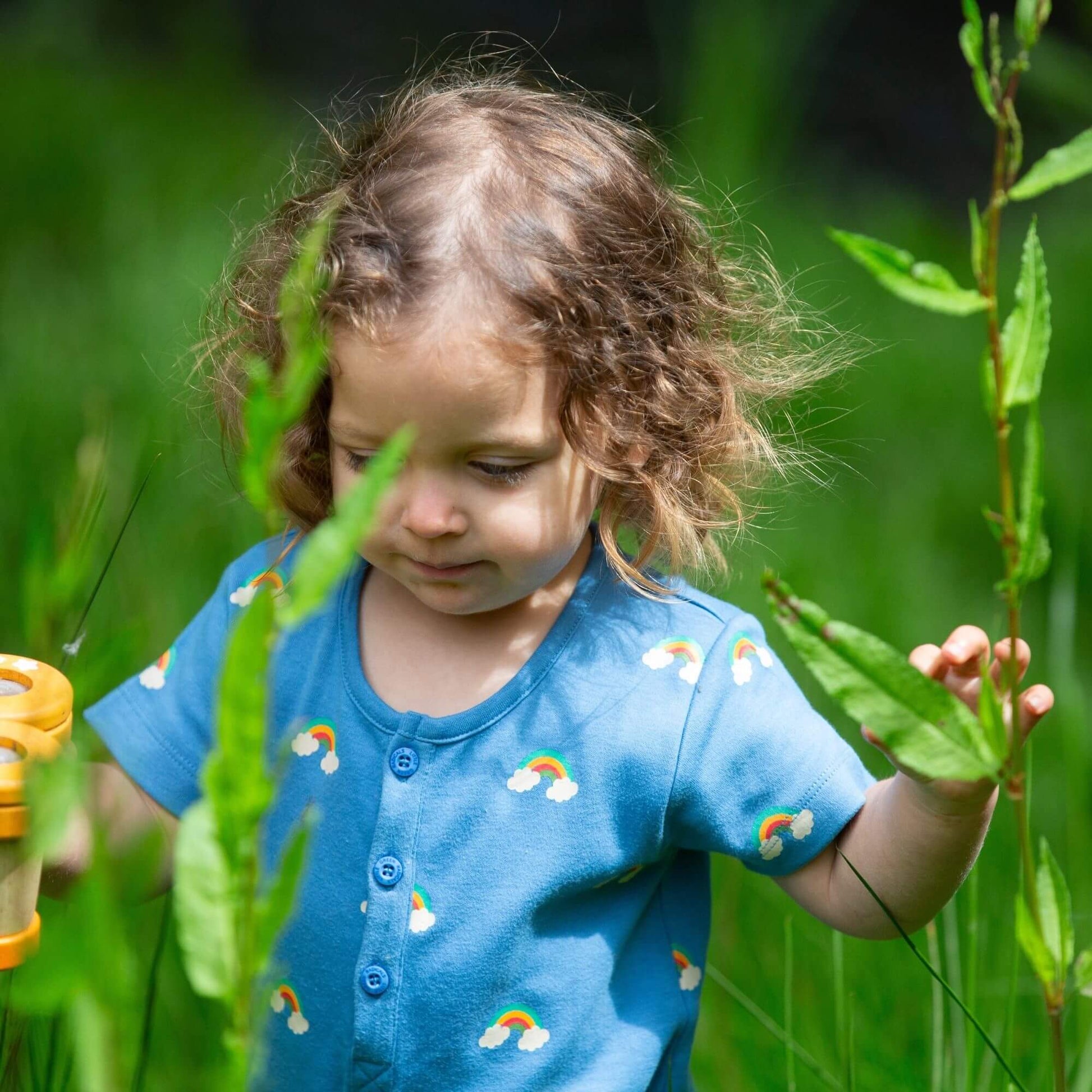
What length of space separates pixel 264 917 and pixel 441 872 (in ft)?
2.51

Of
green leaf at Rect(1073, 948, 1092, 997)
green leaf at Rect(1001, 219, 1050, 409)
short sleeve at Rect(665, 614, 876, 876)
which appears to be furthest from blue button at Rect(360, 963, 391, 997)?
green leaf at Rect(1001, 219, 1050, 409)

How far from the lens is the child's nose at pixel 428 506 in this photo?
104 cm

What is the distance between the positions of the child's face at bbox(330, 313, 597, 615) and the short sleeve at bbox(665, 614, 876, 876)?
0.18m

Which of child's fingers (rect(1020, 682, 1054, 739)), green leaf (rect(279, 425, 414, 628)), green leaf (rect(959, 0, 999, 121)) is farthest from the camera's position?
child's fingers (rect(1020, 682, 1054, 739))

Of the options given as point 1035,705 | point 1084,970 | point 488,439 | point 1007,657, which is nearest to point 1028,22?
point 1007,657

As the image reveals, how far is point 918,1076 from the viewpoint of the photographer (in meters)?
1.46

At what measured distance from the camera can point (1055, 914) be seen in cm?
58

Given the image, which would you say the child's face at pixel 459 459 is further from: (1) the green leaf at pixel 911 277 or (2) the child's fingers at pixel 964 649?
(1) the green leaf at pixel 911 277

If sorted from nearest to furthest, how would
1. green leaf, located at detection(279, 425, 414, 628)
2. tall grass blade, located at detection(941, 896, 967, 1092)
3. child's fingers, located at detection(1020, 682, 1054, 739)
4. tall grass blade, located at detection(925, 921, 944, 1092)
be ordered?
green leaf, located at detection(279, 425, 414, 628) < child's fingers, located at detection(1020, 682, 1054, 739) < tall grass blade, located at detection(925, 921, 944, 1092) < tall grass blade, located at detection(941, 896, 967, 1092)

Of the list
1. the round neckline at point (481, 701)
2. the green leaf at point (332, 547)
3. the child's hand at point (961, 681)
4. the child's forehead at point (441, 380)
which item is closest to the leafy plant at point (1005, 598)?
the green leaf at point (332, 547)

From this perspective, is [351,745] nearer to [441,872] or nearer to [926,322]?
[441,872]

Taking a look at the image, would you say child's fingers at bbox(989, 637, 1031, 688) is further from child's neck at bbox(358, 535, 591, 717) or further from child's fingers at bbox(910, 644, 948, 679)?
child's neck at bbox(358, 535, 591, 717)

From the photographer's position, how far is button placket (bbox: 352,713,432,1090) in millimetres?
1131

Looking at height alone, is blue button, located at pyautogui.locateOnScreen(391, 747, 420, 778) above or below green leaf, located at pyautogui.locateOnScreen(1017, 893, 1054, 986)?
below
